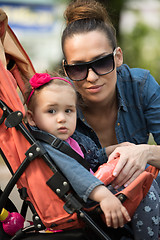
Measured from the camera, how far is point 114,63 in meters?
2.53

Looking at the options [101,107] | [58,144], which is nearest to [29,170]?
[58,144]

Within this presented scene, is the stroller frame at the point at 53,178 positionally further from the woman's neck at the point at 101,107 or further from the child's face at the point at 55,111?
the woman's neck at the point at 101,107

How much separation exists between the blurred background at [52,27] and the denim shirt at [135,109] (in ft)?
8.78

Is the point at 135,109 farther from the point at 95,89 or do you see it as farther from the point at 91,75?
the point at 91,75

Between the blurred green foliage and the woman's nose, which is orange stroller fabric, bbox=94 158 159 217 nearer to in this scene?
the woman's nose

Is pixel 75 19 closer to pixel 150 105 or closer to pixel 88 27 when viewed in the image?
pixel 88 27

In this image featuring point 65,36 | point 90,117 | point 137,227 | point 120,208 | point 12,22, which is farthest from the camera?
point 12,22

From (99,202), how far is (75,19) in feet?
4.65

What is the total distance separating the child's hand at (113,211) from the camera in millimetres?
1808

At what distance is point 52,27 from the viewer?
22.7ft

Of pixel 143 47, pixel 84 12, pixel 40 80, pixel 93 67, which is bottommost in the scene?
pixel 143 47

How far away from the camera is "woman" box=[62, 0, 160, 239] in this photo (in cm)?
248

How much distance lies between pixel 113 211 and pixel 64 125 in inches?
21.8

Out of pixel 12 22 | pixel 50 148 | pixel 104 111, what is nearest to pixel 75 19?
pixel 104 111
